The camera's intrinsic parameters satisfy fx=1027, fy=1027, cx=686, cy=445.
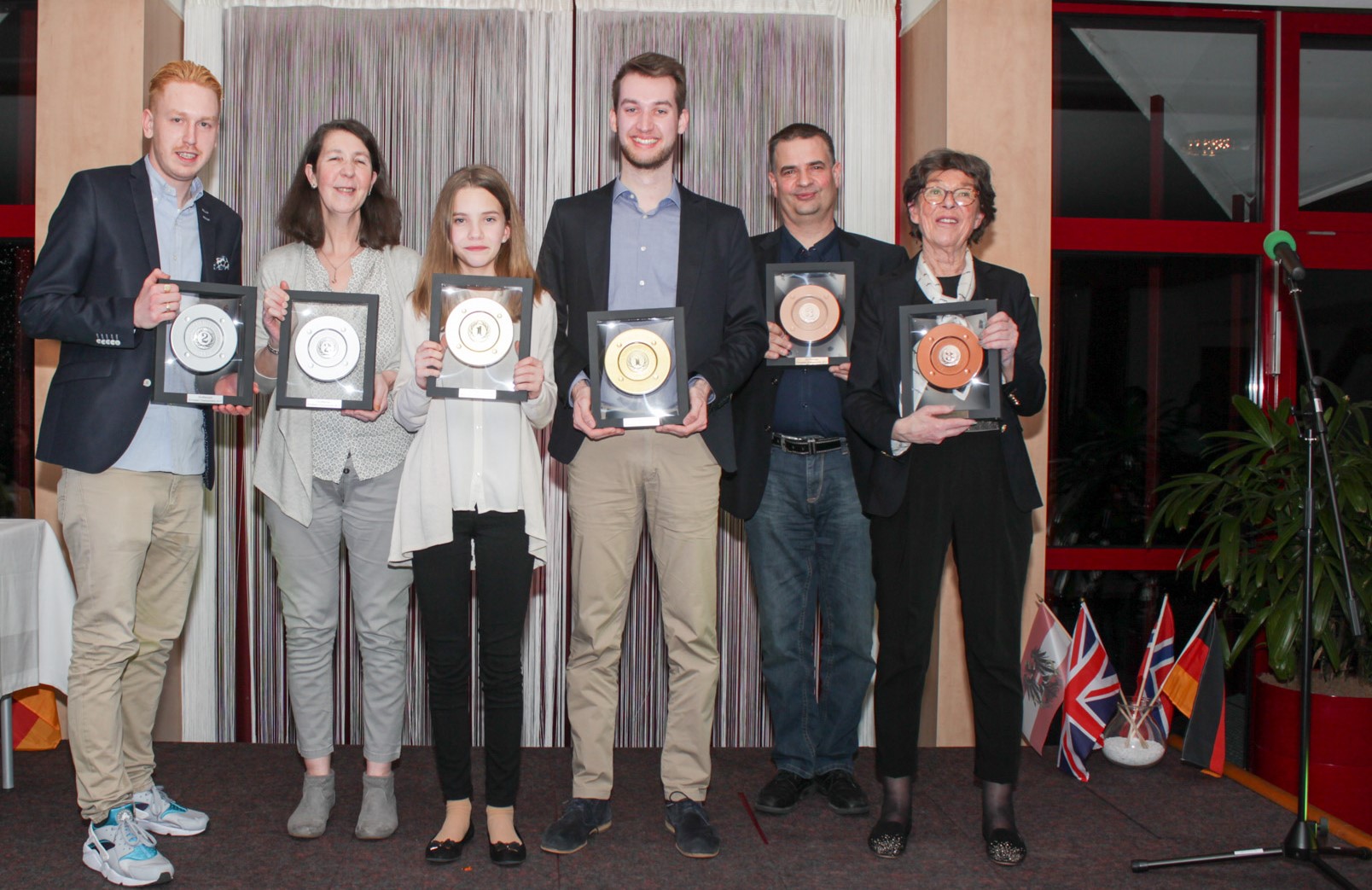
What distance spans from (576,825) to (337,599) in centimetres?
83

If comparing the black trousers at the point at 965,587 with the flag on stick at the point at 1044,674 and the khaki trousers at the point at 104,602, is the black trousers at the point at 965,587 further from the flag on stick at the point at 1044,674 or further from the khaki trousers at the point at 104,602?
the khaki trousers at the point at 104,602

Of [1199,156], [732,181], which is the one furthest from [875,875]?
[1199,156]

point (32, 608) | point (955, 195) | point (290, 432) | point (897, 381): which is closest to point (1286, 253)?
point (955, 195)

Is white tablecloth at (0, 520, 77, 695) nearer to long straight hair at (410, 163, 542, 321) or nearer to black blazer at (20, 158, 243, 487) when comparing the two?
black blazer at (20, 158, 243, 487)

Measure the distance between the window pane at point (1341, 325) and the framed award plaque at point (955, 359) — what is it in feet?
8.45

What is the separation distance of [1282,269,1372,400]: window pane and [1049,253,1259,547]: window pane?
319 millimetres

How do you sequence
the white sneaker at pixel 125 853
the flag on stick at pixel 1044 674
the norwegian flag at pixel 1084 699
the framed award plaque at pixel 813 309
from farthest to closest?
the flag on stick at pixel 1044 674, the norwegian flag at pixel 1084 699, the framed award plaque at pixel 813 309, the white sneaker at pixel 125 853

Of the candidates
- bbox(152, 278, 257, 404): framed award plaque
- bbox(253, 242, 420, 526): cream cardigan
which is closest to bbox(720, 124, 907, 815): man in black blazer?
bbox(253, 242, 420, 526): cream cardigan

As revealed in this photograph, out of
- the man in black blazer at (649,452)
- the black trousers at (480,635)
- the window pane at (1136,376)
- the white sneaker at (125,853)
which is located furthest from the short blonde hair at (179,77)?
the window pane at (1136,376)

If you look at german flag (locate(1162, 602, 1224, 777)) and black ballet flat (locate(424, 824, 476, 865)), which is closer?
black ballet flat (locate(424, 824, 476, 865))

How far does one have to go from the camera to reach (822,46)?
383 centimetres

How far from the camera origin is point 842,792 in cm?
290

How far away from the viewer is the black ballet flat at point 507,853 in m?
2.45

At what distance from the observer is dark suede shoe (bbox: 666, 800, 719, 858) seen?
8.39 feet
